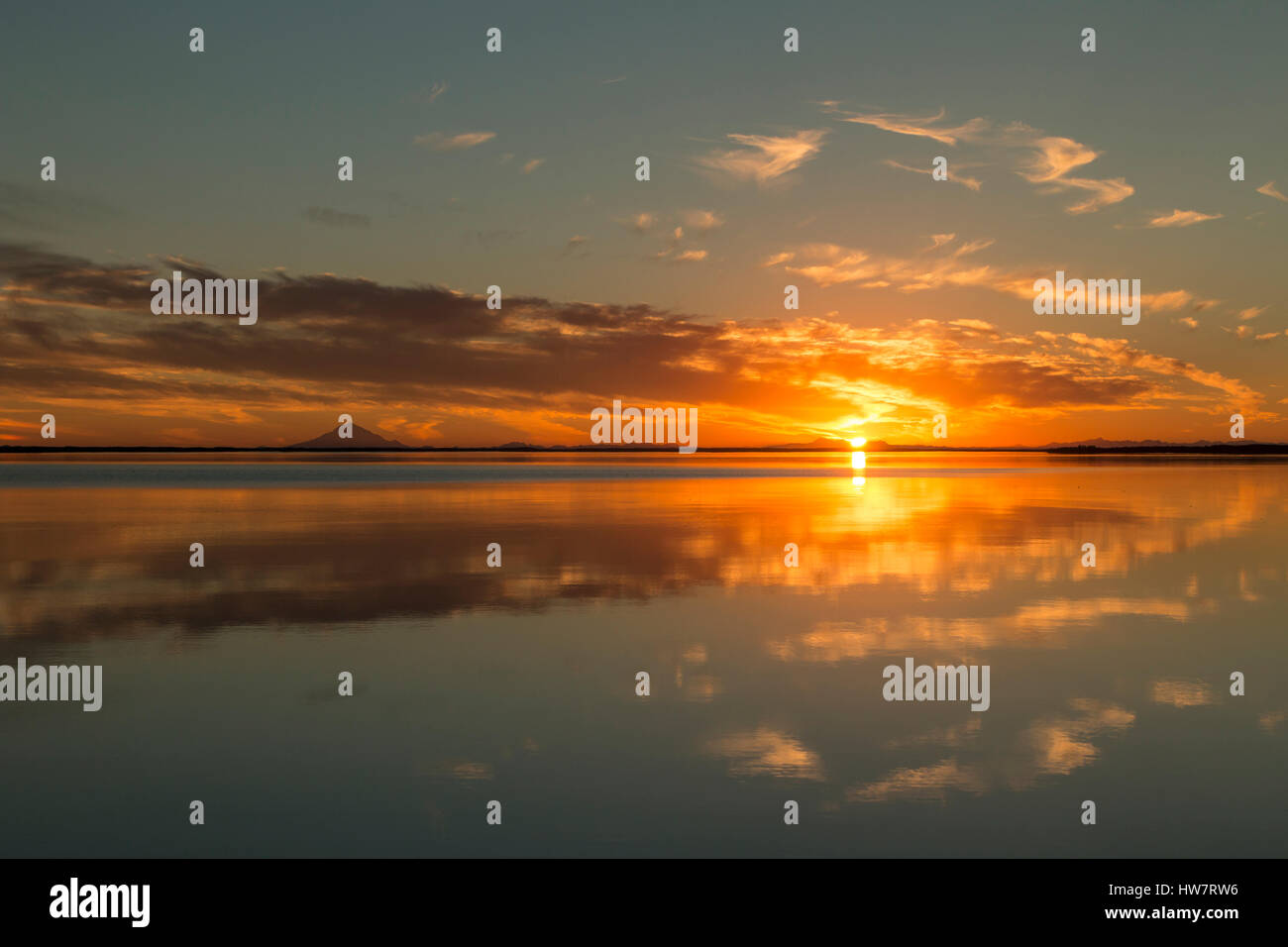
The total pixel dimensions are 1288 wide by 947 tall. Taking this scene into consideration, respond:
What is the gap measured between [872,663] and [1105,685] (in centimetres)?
291

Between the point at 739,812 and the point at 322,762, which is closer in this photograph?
the point at 739,812

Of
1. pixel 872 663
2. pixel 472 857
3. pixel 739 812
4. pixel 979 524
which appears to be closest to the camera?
pixel 472 857

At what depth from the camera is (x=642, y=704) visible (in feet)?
36.9

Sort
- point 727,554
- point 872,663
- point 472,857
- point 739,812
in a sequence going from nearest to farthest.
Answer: point 472,857, point 739,812, point 872,663, point 727,554

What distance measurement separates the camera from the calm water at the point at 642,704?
26.1 feet

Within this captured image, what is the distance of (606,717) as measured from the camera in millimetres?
10766

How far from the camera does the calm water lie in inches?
313

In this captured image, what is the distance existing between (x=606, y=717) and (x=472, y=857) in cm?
350
